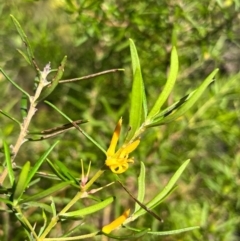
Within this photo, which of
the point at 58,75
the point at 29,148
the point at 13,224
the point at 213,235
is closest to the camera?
the point at 58,75

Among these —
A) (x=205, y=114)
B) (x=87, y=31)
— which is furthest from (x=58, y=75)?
(x=205, y=114)

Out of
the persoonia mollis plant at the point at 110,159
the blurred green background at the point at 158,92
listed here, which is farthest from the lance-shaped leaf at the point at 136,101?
the blurred green background at the point at 158,92

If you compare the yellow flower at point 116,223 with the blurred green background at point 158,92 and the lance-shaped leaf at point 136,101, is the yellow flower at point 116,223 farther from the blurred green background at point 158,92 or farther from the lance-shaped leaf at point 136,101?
the blurred green background at point 158,92

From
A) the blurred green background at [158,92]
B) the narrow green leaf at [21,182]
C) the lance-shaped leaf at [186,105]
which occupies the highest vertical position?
the lance-shaped leaf at [186,105]

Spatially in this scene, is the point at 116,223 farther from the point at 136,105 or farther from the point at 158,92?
the point at 158,92

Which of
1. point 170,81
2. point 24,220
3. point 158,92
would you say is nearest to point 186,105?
point 170,81

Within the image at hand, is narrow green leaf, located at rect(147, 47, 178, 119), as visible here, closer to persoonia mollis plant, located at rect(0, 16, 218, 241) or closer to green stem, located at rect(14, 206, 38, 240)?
persoonia mollis plant, located at rect(0, 16, 218, 241)

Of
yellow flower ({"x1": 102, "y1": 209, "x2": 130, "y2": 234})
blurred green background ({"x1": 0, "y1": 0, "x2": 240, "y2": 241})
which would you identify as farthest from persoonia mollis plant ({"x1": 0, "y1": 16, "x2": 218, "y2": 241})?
blurred green background ({"x1": 0, "y1": 0, "x2": 240, "y2": 241})

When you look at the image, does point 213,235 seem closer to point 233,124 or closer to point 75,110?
point 233,124
